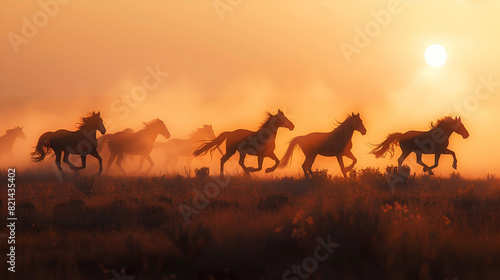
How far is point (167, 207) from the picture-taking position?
1334 cm

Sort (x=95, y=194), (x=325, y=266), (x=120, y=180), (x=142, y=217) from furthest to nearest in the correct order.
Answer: (x=120, y=180) < (x=95, y=194) < (x=142, y=217) < (x=325, y=266)

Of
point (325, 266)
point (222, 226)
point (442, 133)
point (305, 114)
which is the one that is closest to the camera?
point (325, 266)

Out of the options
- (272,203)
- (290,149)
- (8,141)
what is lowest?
(272,203)

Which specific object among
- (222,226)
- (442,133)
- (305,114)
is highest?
(305,114)

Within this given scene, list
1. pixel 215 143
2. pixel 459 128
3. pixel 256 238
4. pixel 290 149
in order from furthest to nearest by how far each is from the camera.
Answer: pixel 459 128
pixel 215 143
pixel 290 149
pixel 256 238

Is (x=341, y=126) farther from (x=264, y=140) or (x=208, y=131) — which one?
(x=208, y=131)

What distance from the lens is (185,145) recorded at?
3020 centimetres

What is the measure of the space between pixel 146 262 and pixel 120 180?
10.7 metres

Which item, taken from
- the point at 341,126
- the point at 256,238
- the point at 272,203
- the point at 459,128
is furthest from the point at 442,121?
the point at 256,238

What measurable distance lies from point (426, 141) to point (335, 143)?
383 centimetres

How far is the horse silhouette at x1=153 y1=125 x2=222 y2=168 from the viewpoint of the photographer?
2909 centimetres

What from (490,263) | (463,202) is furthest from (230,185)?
(490,263)

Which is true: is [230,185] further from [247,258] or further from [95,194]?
[247,258]

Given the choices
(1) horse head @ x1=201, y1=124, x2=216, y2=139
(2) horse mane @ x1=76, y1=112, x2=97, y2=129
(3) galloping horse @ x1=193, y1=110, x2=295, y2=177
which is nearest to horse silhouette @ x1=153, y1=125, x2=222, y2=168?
(1) horse head @ x1=201, y1=124, x2=216, y2=139
